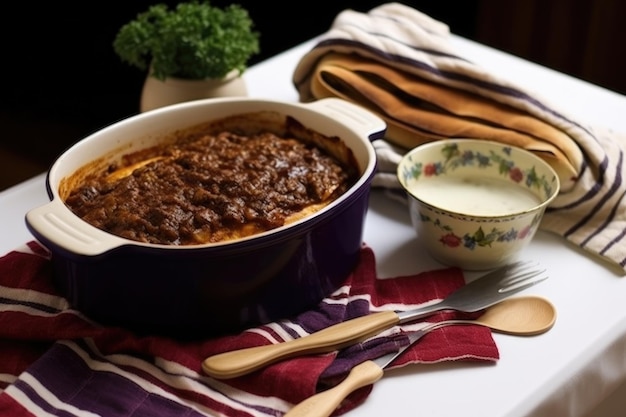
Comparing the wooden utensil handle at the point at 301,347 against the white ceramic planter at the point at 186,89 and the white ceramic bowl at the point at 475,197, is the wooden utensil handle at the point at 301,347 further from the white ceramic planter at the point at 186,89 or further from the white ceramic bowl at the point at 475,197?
the white ceramic planter at the point at 186,89

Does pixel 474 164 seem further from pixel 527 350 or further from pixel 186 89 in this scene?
pixel 186 89

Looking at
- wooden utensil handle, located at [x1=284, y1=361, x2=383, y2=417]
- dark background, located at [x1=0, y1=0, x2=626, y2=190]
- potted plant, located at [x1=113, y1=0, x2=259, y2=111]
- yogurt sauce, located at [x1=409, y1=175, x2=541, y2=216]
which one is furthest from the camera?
dark background, located at [x1=0, y1=0, x2=626, y2=190]

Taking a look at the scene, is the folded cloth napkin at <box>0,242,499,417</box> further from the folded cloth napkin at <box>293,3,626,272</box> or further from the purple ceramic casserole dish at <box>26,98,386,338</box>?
the folded cloth napkin at <box>293,3,626,272</box>

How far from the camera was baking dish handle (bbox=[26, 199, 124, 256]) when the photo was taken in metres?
0.83

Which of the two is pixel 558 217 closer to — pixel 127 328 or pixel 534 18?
pixel 127 328

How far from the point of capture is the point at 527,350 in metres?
0.92

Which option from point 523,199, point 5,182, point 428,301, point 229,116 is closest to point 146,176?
point 229,116

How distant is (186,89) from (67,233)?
0.44 m

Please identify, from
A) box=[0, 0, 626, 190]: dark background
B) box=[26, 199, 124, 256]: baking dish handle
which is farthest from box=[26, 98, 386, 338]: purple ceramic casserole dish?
box=[0, 0, 626, 190]: dark background

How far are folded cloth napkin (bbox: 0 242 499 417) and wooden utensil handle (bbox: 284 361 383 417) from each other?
0.01 meters

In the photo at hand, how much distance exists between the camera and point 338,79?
1277 millimetres

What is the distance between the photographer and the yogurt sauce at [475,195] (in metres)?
1.07

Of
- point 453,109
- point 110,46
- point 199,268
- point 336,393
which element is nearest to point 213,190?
point 199,268

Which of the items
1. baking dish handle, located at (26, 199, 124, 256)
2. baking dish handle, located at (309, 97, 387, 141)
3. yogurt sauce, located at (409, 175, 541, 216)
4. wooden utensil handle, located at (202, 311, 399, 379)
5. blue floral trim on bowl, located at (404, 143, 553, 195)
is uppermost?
baking dish handle, located at (26, 199, 124, 256)
